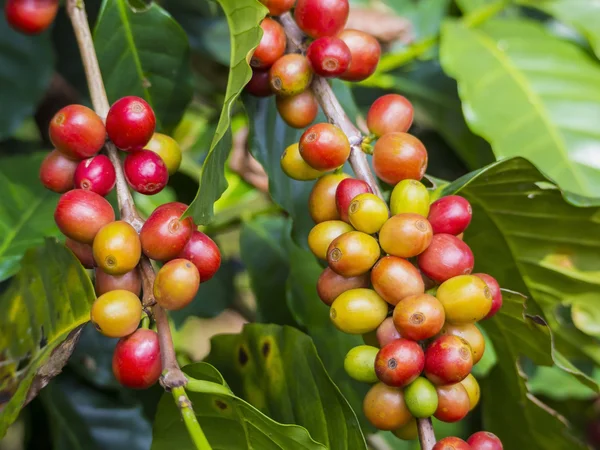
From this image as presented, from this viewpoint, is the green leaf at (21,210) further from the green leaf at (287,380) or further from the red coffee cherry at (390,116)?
the red coffee cherry at (390,116)

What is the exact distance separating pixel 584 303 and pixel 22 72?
3.05ft

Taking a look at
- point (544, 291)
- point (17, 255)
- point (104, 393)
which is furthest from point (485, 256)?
point (104, 393)

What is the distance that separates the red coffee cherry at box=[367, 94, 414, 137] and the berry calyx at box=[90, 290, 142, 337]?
0.94 ft

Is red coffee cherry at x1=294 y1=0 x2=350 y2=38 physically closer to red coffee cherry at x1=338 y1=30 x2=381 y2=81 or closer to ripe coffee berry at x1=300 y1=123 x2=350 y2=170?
red coffee cherry at x1=338 y1=30 x2=381 y2=81

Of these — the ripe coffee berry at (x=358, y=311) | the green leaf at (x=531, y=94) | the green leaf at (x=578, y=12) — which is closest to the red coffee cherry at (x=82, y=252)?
the ripe coffee berry at (x=358, y=311)

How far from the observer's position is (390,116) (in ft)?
2.11

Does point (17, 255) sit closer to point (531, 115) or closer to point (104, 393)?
point (104, 393)

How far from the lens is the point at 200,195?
21.0 inches

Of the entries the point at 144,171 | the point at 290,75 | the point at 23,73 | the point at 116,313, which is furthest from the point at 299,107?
the point at 23,73

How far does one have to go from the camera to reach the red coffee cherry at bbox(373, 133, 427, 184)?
600mm

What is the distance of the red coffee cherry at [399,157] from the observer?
600 millimetres

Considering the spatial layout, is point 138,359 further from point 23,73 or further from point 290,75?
point 23,73

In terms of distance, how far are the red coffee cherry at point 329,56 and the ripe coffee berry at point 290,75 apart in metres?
0.01

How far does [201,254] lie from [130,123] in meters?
0.13
